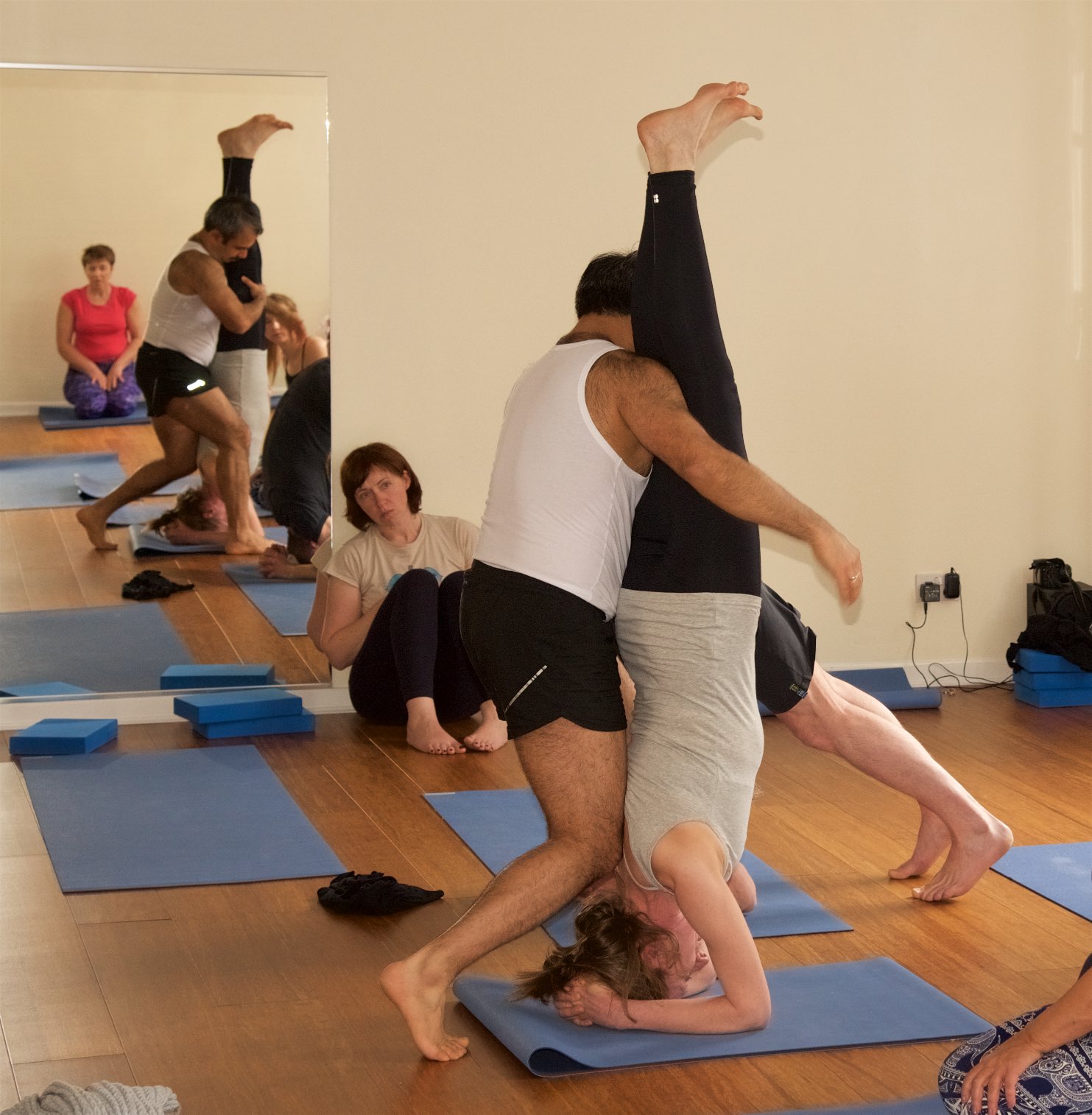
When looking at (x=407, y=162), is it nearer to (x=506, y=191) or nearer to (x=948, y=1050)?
(x=506, y=191)

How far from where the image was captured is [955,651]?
5180 mm

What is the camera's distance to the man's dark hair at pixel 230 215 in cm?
448

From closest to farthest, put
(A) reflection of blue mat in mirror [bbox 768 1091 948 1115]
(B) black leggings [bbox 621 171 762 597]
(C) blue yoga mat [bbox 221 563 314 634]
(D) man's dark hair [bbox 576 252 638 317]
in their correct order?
(A) reflection of blue mat in mirror [bbox 768 1091 948 1115], (B) black leggings [bbox 621 171 762 597], (D) man's dark hair [bbox 576 252 638 317], (C) blue yoga mat [bbox 221 563 314 634]

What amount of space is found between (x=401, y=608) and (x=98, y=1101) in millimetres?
2295

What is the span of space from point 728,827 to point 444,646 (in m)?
2.04

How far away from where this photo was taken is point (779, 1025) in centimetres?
255

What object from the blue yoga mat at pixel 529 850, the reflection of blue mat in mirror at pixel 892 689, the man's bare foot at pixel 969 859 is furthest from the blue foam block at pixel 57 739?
the man's bare foot at pixel 969 859

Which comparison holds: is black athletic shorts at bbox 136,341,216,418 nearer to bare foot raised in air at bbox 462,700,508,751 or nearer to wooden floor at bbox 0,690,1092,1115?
wooden floor at bbox 0,690,1092,1115

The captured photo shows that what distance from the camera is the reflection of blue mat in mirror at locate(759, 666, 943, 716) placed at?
4.84 metres

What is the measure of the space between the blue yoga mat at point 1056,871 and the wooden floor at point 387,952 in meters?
0.04

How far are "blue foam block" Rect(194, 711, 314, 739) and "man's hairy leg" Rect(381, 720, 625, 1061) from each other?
6.59 ft

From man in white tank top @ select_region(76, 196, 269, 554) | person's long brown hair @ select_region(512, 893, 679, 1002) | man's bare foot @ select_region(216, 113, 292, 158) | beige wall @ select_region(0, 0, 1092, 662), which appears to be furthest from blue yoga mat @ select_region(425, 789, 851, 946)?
man's bare foot @ select_region(216, 113, 292, 158)

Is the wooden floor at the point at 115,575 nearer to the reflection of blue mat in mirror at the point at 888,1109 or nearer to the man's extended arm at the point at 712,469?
the man's extended arm at the point at 712,469

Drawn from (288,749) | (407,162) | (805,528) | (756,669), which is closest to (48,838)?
(288,749)
